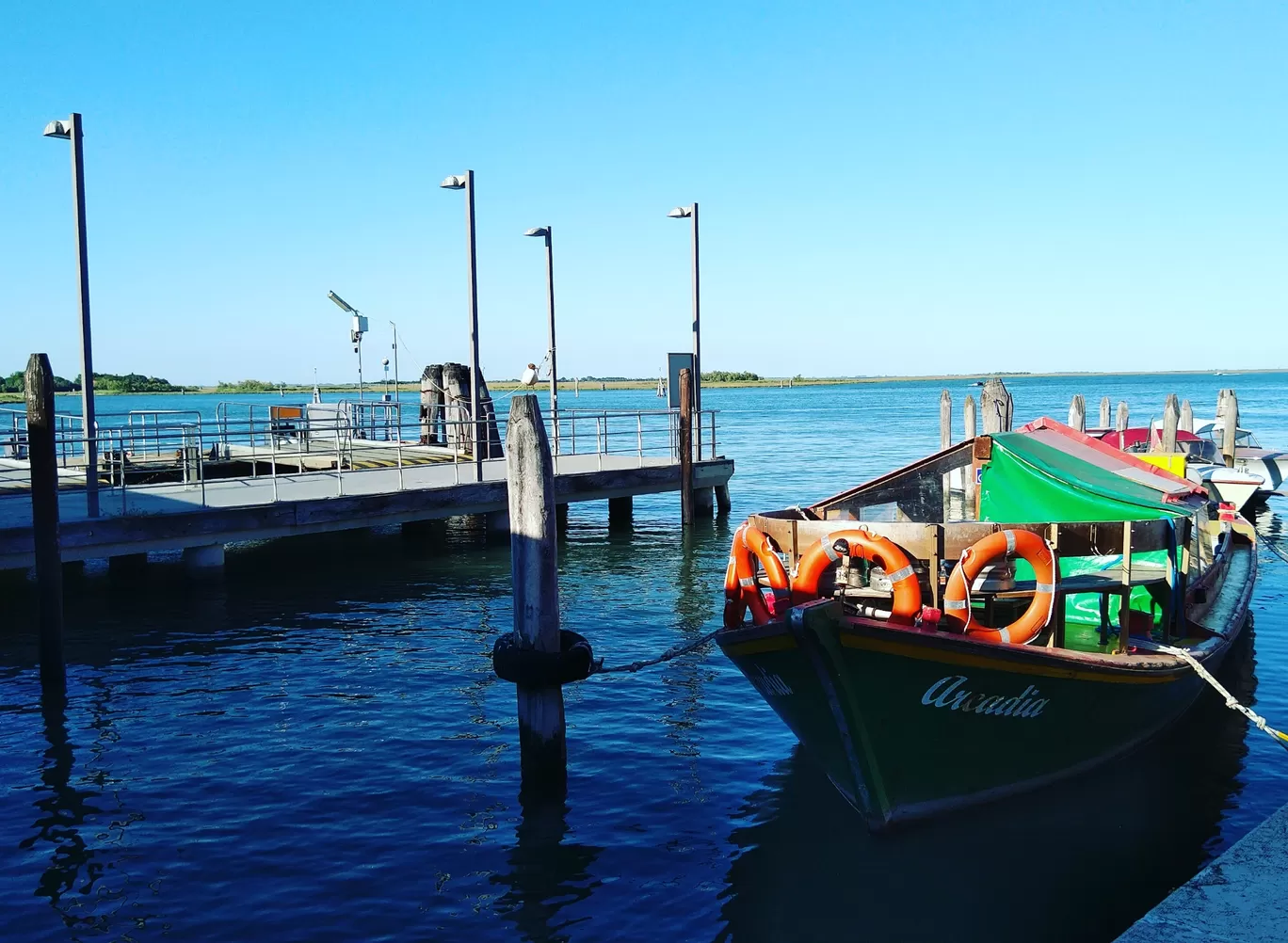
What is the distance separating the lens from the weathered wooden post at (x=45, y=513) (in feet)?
35.8

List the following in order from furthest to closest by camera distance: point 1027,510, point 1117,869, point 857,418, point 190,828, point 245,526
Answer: point 857,418, point 245,526, point 1027,510, point 190,828, point 1117,869

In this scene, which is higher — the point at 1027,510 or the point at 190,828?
the point at 1027,510

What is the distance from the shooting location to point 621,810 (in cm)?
886

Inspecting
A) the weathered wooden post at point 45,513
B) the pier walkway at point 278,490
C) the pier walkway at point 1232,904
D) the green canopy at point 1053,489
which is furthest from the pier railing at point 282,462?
the pier walkway at point 1232,904

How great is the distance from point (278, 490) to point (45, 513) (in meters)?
7.79

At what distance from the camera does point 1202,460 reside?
1155 inches

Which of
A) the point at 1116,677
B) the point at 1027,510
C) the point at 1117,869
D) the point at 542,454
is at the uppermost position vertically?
the point at 542,454

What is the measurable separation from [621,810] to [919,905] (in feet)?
8.26

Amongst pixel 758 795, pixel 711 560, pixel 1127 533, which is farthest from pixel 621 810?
pixel 711 560

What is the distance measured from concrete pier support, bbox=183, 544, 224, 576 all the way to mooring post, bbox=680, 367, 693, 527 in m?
8.77

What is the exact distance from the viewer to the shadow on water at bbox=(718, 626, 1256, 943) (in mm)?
7137

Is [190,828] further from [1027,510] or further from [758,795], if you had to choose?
[1027,510]

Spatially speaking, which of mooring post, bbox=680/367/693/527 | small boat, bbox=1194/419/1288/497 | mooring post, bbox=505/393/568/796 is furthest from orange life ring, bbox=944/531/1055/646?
small boat, bbox=1194/419/1288/497

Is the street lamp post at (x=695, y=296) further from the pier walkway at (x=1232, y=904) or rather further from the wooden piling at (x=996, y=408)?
the pier walkway at (x=1232, y=904)
